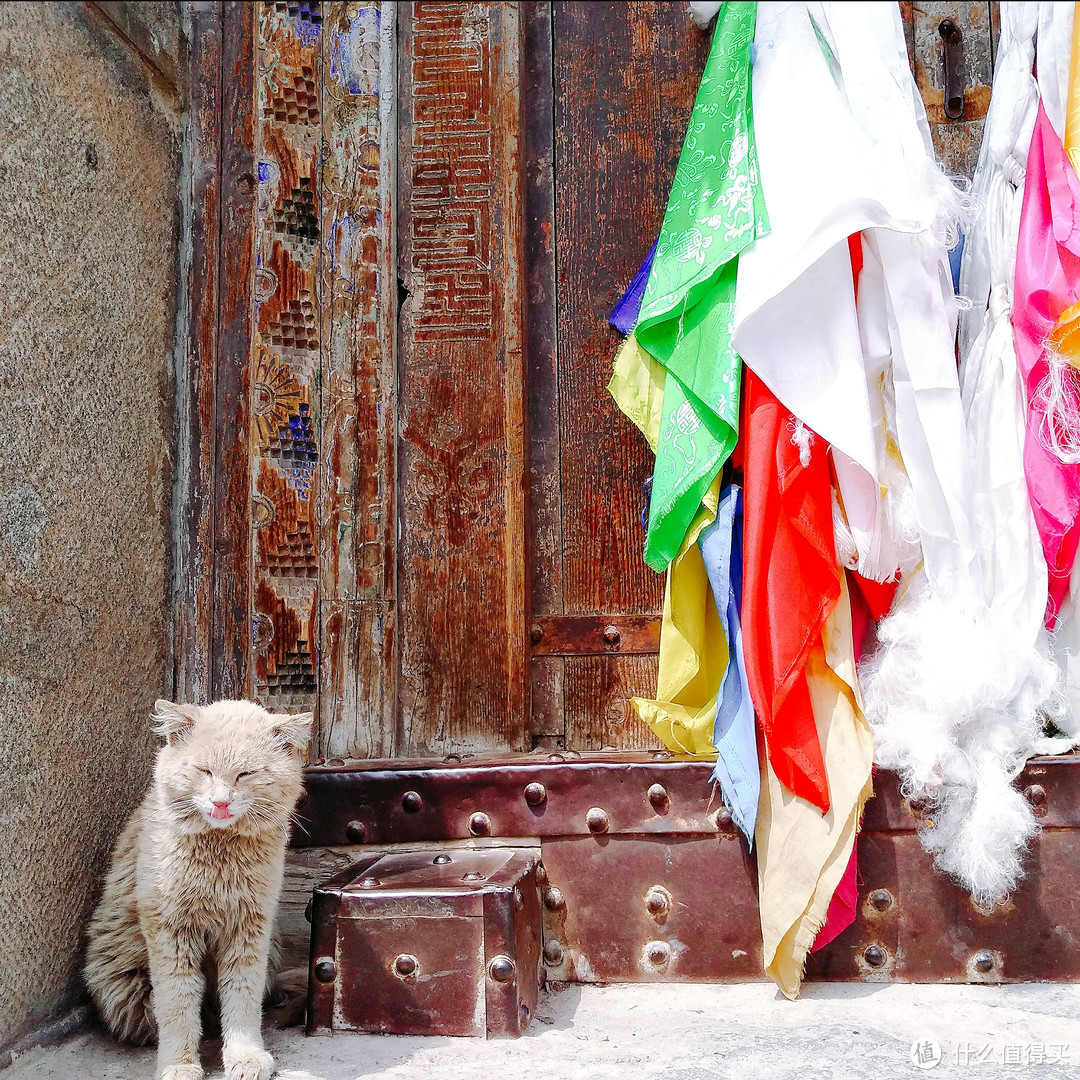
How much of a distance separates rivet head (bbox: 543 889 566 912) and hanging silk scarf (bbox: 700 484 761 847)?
34 cm

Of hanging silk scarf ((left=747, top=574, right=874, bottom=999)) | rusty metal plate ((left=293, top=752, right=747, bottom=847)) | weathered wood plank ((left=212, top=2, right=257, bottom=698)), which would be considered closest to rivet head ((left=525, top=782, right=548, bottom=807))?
rusty metal plate ((left=293, top=752, right=747, bottom=847))

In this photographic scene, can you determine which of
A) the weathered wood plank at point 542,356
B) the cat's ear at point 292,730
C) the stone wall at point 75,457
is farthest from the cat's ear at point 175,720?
the weathered wood plank at point 542,356

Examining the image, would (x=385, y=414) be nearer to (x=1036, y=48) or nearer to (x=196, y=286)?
(x=196, y=286)

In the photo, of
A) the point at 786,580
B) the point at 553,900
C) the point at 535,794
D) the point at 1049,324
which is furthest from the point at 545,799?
the point at 1049,324

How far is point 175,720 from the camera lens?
139 cm

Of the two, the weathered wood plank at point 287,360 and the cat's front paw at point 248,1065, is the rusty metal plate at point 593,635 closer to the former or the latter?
the weathered wood plank at point 287,360

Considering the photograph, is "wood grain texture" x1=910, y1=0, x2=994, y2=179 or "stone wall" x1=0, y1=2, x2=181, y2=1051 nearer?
"stone wall" x1=0, y1=2, x2=181, y2=1051

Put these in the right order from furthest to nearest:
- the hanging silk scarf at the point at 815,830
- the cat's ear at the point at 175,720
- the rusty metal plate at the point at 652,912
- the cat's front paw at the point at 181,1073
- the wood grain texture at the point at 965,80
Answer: the wood grain texture at the point at 965,80
the rusty metal plate at the point at 652,912
the hanging silk scarf at the point at 815,830
the cat's ear at the point at 175,720
the cat's front paw at the point at 181,1073

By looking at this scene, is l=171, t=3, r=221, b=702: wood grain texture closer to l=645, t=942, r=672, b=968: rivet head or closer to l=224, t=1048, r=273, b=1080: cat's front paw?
l=224, t=1048, r=273, b=1080: cat's front paw

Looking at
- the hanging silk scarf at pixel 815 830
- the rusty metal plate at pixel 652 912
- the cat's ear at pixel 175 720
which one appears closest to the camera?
the cat's ear at pixel 175 720

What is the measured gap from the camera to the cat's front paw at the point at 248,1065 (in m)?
1.26

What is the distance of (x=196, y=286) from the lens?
77.4 inches

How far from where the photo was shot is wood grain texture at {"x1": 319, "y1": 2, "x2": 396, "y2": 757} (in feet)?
6.37

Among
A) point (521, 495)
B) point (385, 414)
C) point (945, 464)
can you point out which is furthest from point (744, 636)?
point (385, 414)
